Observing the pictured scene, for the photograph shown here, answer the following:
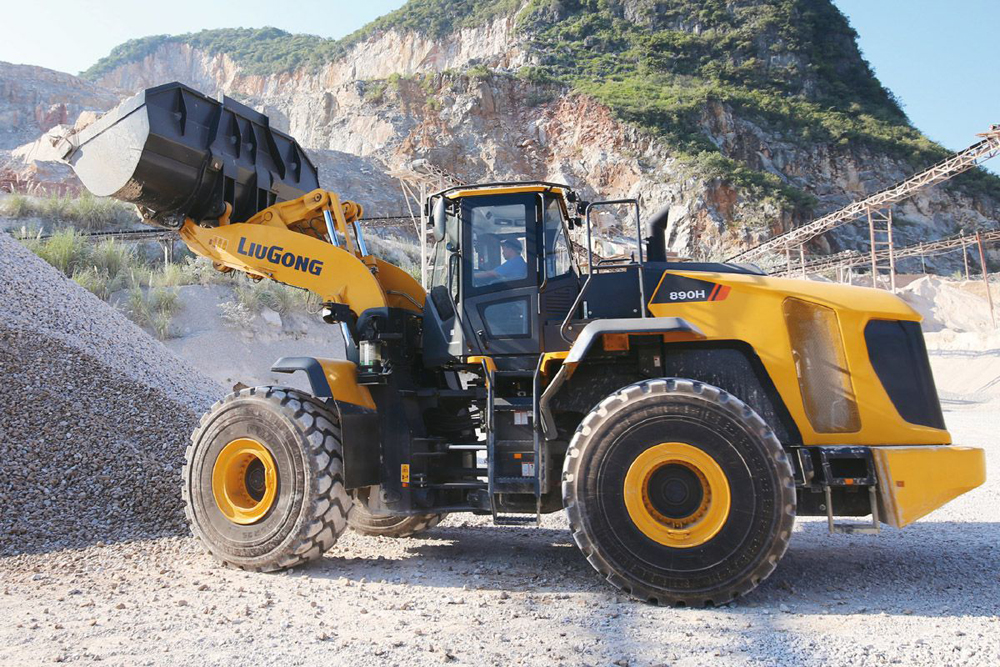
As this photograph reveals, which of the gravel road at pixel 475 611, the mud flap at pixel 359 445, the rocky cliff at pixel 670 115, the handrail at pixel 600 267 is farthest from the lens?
the rocky cliff at pixel 670 115

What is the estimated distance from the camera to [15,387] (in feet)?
23.0

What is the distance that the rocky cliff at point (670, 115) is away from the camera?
46.2m

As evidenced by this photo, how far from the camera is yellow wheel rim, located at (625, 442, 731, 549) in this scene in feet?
14.3

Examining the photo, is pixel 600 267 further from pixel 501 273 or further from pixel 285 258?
pixel 285 258

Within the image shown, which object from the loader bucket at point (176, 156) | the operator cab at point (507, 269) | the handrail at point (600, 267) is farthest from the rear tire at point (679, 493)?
the loader bucket at point (176, 156)

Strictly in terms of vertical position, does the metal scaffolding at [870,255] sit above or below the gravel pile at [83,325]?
above

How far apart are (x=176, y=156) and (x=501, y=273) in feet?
8.85

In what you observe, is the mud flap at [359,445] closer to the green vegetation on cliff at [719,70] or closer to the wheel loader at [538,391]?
the wheel loader at [538,391]

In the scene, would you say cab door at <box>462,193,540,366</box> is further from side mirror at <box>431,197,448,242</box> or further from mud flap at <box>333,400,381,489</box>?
mud flap at <box>333,400,381,489</box>

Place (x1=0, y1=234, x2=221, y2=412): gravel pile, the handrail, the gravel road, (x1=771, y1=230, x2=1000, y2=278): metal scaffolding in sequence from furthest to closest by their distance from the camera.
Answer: (x1=771, y1=230, x2=1000, y2=278): metal scaffolding → (x1=0, y1=234, x2=221, y2=412): gravel pile → the handrail → the gravel road

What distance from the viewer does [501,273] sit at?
5.48 m

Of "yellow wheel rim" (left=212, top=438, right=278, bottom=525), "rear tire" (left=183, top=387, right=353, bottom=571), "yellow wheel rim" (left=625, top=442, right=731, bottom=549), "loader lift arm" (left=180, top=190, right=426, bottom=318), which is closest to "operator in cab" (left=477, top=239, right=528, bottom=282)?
"loader lift arm" (left=180, top=190, right=426, bottom=318)

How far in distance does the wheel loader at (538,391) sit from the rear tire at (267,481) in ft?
0.05

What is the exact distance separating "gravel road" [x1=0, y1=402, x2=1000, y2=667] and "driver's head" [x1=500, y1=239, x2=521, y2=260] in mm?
2309
